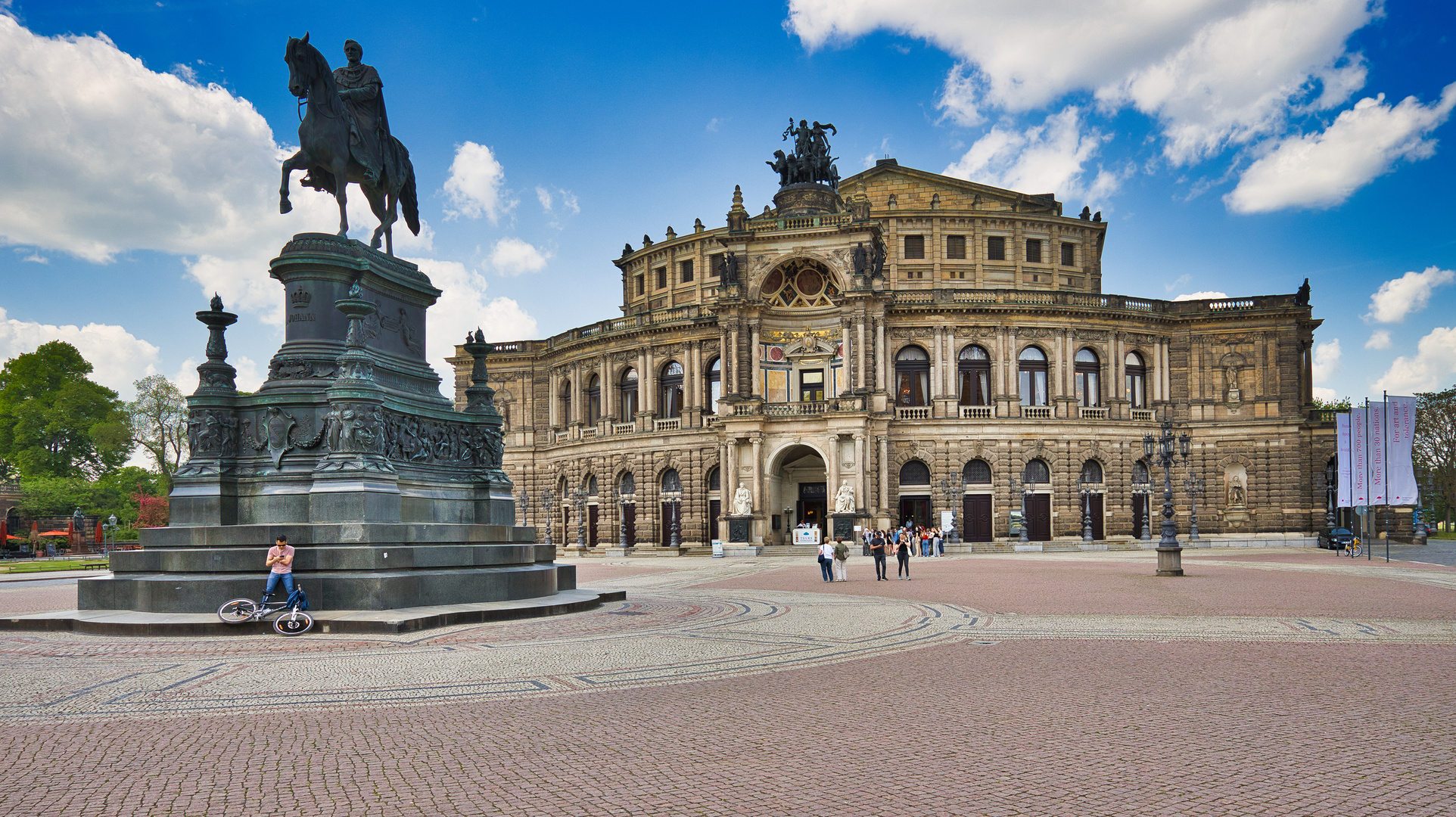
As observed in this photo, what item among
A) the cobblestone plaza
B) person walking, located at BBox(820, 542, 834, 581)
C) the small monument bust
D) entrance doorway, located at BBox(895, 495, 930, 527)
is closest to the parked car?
entrance doorway, located at BBox(895, 495, 930, 527)

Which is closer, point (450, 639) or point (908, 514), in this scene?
point (450, 639)

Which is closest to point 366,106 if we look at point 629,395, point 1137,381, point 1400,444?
point 1400,444

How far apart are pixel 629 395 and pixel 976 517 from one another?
23083 mm

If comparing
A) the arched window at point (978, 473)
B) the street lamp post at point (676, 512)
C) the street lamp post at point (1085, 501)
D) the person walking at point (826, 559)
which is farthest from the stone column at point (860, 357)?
the person walking at point (826, 559)

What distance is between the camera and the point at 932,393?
56.2 meters

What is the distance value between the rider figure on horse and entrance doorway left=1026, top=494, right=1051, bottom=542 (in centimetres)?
4466

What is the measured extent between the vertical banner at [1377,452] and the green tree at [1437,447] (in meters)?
36.8

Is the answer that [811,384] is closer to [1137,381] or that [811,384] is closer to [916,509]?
[916,509]

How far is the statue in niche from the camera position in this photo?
2272 inches

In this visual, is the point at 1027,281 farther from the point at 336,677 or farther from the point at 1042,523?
the point at 336,677

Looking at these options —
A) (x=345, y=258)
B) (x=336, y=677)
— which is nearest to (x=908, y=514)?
(x=345, y=258)

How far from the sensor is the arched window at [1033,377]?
5738 centimetres

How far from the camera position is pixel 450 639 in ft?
45.6

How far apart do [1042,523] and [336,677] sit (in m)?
50.4
